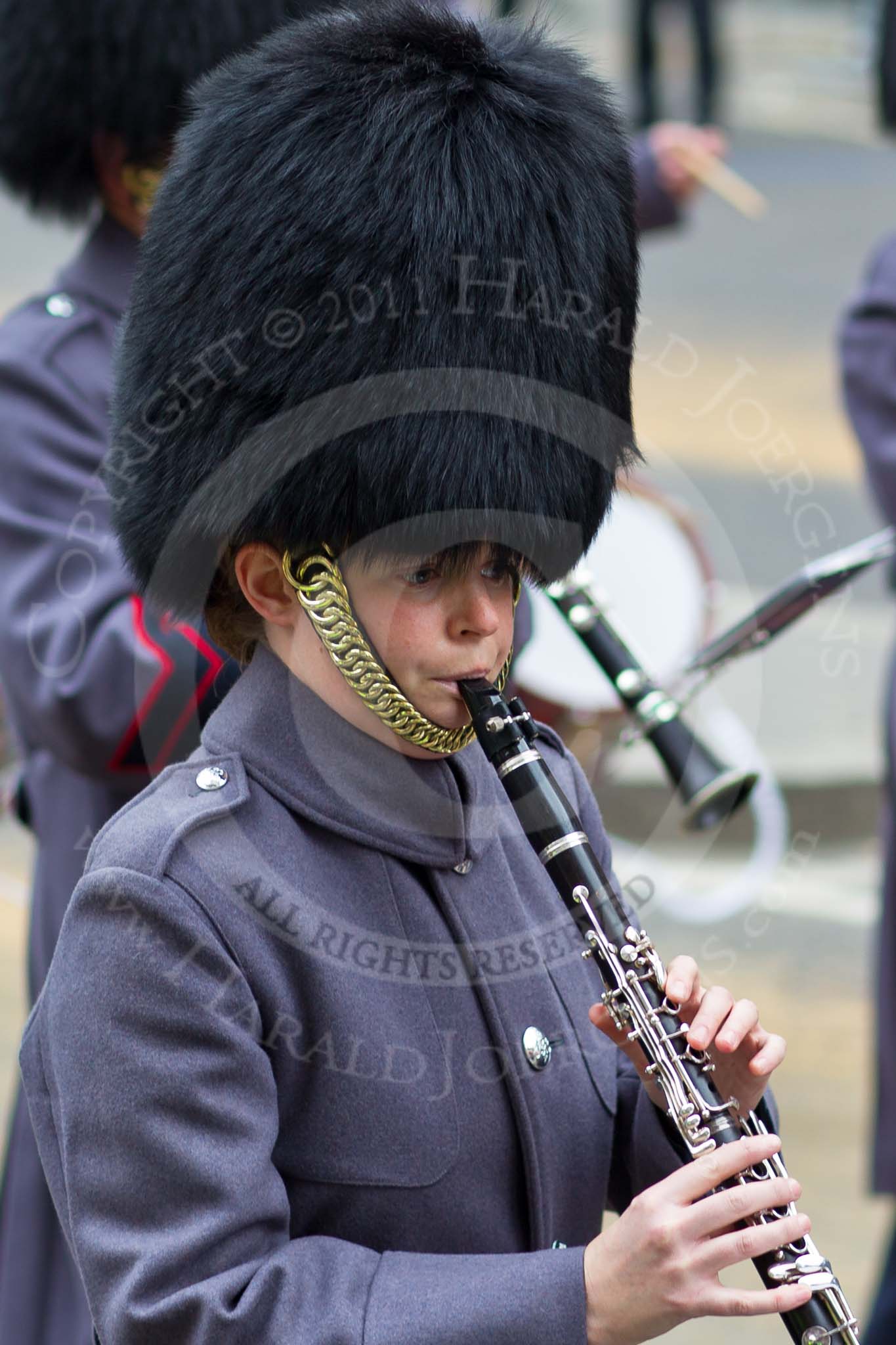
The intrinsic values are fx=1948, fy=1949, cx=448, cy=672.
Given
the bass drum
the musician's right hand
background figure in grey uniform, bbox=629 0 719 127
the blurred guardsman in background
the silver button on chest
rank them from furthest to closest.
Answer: background figure in grey uniform, bbox=629 0 719 127, the bass drum, the blurred guardsman in background, the silver button on chest, the musician's right hand

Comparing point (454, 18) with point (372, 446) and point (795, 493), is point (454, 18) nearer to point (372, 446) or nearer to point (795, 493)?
point (372, 446)

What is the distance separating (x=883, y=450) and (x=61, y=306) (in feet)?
4.71

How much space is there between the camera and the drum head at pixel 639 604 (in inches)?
125

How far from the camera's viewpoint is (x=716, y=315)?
9641 mm

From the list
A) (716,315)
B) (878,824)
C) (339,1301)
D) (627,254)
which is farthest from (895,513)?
(716,315)

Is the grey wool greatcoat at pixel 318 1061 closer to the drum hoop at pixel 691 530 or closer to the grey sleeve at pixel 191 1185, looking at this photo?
the grey sleeve at pixel 191 1185

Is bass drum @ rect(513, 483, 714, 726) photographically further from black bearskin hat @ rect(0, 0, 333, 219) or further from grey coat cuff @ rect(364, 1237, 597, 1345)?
grey coat cuff @ rect(364, 1237, 597, 1345)

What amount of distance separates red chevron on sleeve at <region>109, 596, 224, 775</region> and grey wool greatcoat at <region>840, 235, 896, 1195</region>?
54.0 inches

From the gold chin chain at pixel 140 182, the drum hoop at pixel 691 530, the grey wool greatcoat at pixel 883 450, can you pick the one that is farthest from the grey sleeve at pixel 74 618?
the drum hoop at pixel 691 530

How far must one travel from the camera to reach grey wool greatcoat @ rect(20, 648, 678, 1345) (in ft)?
4.94

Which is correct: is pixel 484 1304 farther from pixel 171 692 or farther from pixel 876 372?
pixel 876 372

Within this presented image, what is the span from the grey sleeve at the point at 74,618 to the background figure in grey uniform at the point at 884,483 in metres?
1.38

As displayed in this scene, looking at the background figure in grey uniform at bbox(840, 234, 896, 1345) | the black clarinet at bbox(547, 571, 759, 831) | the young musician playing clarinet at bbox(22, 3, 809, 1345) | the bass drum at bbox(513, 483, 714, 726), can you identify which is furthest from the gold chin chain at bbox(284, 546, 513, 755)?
the background figure in grey uniform at bbox(840, 234, 896, 1345)

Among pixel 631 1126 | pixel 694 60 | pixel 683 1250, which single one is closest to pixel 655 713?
pixel 631 1126
